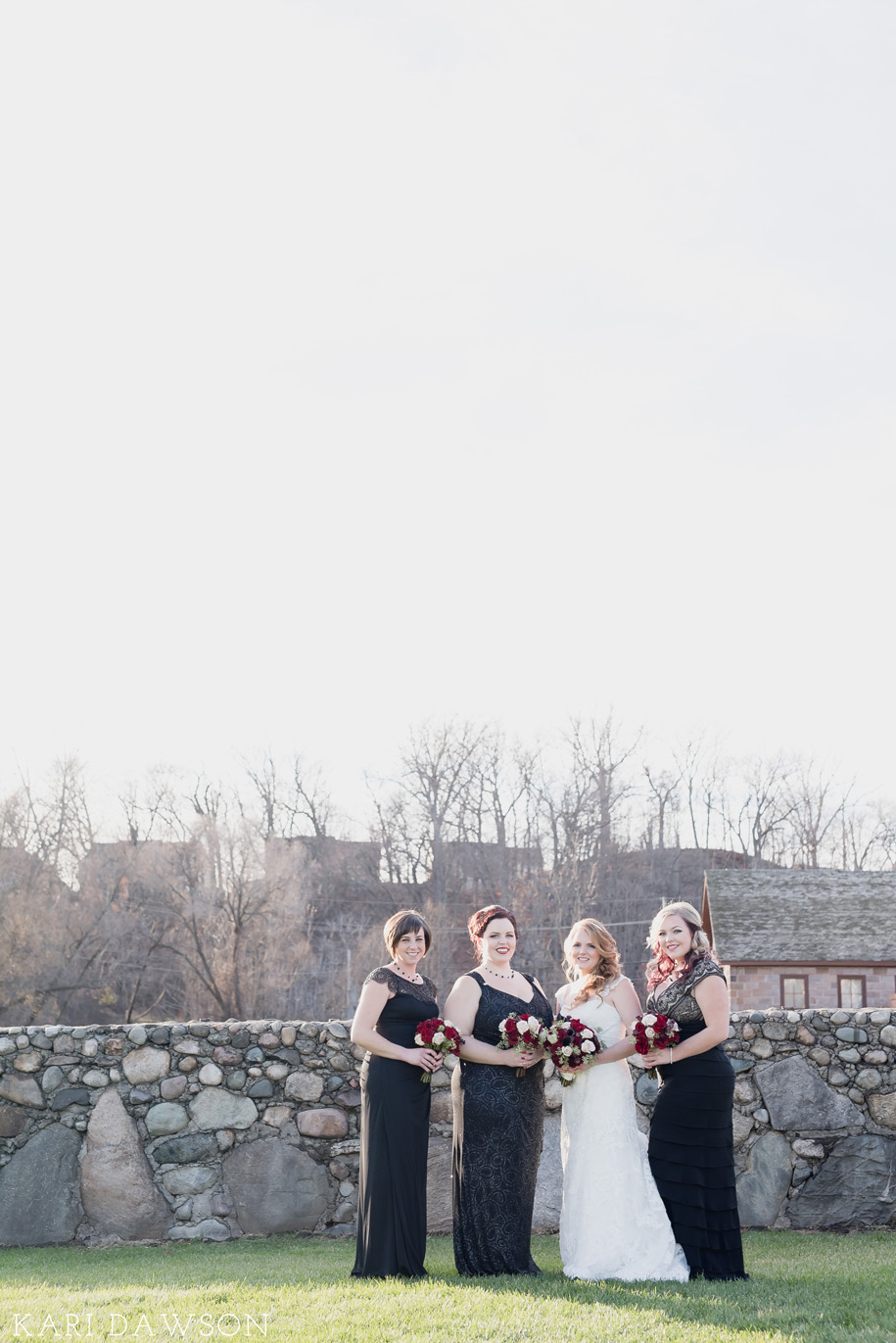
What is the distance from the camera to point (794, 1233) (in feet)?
25.4

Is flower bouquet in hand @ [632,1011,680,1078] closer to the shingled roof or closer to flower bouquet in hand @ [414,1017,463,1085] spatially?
flower bouquet in hand @ [414,1017,463,1085]

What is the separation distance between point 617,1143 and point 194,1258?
117 inches

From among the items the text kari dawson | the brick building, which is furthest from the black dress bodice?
the brick building

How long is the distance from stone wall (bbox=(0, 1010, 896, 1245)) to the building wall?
17547mm

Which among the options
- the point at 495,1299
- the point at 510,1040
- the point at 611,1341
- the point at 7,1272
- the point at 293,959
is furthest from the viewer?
the point at 293,959

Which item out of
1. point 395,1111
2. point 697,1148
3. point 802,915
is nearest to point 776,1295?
point 697,1148

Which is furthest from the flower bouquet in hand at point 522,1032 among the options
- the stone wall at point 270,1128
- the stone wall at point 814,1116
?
the stone wall at point 814,1116

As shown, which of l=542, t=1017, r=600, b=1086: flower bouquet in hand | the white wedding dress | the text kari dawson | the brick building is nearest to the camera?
the text kari dawson

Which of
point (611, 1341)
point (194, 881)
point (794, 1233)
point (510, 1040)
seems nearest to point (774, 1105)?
point (794, 1233)

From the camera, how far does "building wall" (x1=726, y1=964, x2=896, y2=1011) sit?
2500 cm

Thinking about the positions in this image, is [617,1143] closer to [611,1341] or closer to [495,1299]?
[495,1299]

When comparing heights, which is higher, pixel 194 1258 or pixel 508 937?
pixel 508 937

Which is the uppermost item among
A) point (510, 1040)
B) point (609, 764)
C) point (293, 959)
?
point (609, 764)

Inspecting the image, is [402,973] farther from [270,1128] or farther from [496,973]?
[270,1128]
